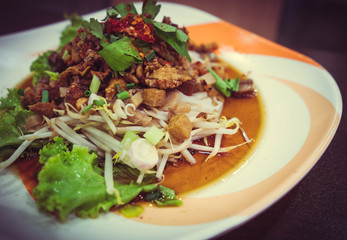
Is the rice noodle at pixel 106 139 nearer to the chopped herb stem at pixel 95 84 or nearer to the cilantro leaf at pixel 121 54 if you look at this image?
the chopped herb stem at pixel 95 84

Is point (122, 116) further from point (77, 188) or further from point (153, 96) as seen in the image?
point (77, 188)

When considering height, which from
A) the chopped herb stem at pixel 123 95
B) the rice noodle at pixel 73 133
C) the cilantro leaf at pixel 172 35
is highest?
the cilantro leaf at pixel 172 35

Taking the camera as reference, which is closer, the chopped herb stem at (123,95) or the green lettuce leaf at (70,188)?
the green lettuce leaf at (70,188)

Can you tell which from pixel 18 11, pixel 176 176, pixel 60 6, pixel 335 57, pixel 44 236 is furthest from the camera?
pixel 60 6

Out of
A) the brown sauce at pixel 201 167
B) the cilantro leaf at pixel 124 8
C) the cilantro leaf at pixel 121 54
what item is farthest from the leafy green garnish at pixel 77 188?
the cilantro leaf at pixel 124 8

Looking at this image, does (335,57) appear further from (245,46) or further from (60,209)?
(60,209)

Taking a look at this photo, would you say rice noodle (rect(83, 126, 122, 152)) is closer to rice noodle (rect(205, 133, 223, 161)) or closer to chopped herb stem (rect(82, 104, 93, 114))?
chopped herb stem (rect(82, 104, 93, 114))

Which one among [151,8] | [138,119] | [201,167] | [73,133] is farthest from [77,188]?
[151,8]

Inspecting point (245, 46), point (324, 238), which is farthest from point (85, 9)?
point (324, 238)
